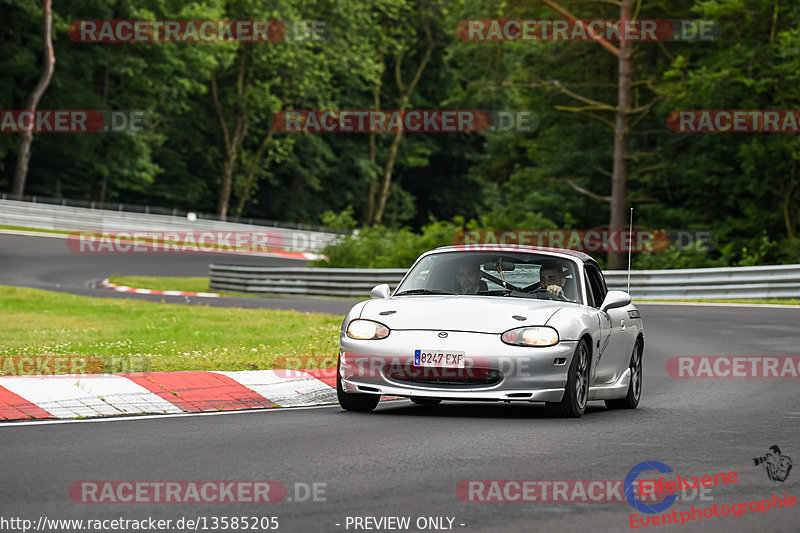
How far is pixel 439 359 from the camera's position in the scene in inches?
397

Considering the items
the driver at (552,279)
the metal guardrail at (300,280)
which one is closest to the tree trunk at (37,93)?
the metal guardrail at (300,280)

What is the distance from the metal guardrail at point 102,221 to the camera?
50.5m

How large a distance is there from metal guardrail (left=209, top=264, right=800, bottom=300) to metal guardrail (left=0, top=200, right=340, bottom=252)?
1381 centimetres

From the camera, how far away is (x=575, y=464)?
26.1 feet

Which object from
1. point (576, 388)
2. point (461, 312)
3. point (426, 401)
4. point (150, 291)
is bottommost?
point (150, 291)

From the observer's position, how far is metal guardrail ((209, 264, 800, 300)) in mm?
28453

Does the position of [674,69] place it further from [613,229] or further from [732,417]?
[732,417]

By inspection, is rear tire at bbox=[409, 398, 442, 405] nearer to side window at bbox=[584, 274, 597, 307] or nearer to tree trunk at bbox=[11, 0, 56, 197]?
side window at bbox=[584, 274, 597, 307]

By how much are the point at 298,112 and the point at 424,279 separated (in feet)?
201

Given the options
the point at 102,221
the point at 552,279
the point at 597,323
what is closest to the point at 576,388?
the point at 597,323

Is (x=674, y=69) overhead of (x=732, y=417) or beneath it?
overhead

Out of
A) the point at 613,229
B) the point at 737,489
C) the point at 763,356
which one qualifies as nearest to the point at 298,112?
the point at 613,229

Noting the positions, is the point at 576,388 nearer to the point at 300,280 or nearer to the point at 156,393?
the point at 156,393

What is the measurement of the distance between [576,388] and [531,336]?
63cm
